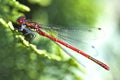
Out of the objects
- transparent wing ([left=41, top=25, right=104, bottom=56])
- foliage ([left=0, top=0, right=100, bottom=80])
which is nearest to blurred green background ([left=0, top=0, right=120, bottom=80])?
foliage ([left=0, top=0, right=100, bottom=80])

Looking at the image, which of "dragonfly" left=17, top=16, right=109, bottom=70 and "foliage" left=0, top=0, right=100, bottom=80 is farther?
"dragonfly" left=17, top=16, right=109, bottom=70

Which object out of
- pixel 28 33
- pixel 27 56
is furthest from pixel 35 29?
pixel 27 56

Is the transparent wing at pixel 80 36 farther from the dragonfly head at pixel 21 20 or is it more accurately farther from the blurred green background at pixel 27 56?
the dragonfly head at pixel 21 20

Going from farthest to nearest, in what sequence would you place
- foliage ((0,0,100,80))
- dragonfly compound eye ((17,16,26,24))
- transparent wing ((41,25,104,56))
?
transparent wing ((41,25,104,56)) → dragonfly compound eye ((17,16,26,24)) → foliage ((0,0,100,80))

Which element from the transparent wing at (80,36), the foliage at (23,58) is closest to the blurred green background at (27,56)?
the foliage at (23,58)

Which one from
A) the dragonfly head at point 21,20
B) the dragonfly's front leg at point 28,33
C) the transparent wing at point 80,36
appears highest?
the dragonfly head at point 21,20

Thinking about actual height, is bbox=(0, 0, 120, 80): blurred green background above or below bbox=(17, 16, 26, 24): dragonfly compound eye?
below

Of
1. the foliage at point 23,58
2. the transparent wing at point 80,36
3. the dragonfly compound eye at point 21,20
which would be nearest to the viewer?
the foliage at point 23,58

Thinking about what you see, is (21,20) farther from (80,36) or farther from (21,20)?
(80,36)

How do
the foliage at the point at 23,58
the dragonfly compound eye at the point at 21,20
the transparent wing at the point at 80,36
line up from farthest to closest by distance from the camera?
the transparent wing at the point at 80,36 < the dragonfly compound eye at the point at 21,20 < the foliage at the point at 23,58

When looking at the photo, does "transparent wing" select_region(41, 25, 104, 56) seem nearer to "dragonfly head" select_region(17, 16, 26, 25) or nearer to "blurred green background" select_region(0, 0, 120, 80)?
"blurred green background" select_region(0, 0, 120, 80)

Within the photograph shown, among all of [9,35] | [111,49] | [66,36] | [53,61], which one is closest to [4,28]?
[9,35]
